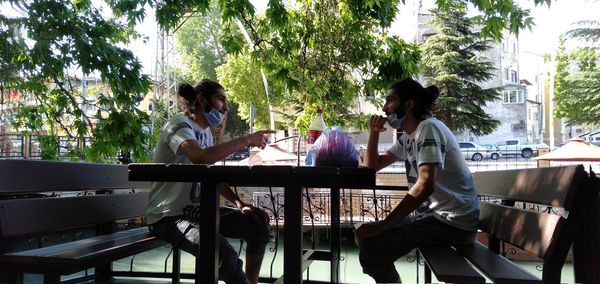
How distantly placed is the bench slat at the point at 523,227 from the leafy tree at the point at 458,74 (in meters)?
21.7

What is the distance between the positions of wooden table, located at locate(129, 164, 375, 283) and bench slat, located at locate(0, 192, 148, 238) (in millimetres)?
571

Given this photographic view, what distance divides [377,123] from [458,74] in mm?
Result: 22686

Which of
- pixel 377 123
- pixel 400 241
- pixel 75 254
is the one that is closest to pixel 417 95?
pixel 377 123

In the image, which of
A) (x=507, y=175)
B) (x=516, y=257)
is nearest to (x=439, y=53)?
(x=516, y=257)

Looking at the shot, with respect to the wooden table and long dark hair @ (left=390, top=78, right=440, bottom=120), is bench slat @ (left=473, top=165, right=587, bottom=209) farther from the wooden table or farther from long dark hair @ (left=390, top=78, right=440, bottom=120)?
the wooden table

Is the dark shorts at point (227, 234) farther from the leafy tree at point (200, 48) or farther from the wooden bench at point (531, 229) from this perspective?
the leafy tree at point (200, 48)

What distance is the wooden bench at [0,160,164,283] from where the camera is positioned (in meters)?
2.05

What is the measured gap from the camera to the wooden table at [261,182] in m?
1.92

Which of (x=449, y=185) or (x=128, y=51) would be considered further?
(x=128, y=51)

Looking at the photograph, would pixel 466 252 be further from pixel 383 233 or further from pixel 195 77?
pixel 195 77

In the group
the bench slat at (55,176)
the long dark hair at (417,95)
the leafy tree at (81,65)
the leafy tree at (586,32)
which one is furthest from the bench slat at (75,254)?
the leafy tree at (586,32)

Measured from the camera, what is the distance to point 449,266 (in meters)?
1.97

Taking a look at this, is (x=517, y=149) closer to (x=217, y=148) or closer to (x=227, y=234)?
(x=227, y=234)

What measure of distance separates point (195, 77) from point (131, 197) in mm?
37026
